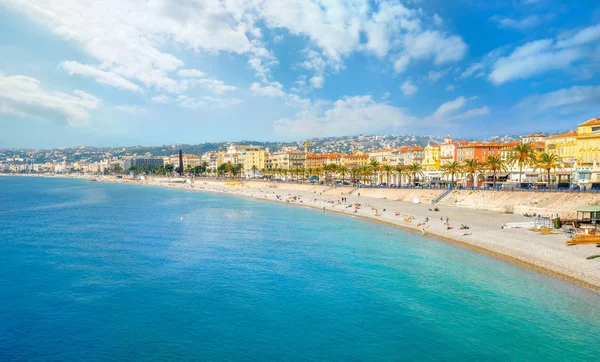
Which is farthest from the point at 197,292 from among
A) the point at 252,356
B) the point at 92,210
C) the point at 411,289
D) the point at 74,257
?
the point at 92,210

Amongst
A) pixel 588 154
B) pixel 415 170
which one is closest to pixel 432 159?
pixel 415 170

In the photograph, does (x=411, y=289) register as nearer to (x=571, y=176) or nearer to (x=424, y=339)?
(x=424, y=339)

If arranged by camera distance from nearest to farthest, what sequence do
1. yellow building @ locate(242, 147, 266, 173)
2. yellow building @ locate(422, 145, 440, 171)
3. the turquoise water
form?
1. the turquoise water
2. yellow building @ locate(422, 145, 440, 171)
3. yellow building @ locate(242, 147, 266, 173)

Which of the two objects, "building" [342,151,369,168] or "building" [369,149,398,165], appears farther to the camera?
"building" [342,151,369,168]

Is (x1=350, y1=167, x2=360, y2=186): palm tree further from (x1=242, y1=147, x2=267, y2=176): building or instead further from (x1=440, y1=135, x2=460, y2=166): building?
(x1=242, y1=147, x2=267, y2=176): building

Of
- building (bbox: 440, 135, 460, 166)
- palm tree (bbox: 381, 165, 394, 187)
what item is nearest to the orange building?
building (bbox: 440, 135, 460, 166)

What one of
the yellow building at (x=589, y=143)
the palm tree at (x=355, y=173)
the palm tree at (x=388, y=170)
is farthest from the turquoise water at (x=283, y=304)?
the palm tree at (x=355, y=173)

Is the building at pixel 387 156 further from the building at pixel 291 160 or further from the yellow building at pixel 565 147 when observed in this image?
the yellow building at pixel 565 147

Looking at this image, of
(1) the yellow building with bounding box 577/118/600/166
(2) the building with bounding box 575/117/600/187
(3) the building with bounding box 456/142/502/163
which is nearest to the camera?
(2) the building with bounding box 575/117/600/187
